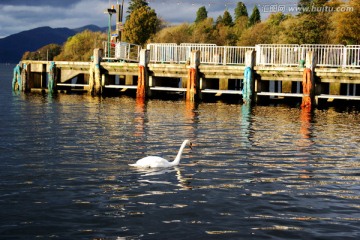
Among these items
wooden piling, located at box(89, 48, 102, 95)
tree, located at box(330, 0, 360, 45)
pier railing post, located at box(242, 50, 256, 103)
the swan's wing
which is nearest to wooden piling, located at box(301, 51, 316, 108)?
pier railing post, located at box(242, 50, 256, 103)

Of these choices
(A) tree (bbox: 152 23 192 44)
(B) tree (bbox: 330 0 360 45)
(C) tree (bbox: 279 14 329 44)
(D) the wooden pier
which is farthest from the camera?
(A) tree (bbox: 152 23 192 44)

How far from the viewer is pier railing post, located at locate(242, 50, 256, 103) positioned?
4212cm

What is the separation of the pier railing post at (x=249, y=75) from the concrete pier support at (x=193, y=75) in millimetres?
3895

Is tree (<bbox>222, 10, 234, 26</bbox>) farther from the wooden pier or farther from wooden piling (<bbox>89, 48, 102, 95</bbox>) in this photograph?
wooden piling (<bbox>89, 48, 102, 95</bbox>)

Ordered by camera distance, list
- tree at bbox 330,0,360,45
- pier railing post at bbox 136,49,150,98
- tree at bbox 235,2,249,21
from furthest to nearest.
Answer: tree at bbox 235,2,249,21 → tree at bbox 330,0,360,45 → pier railing post at bbox 136,49,150,98

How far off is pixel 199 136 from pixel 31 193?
1226 cm

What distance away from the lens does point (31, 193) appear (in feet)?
47.5

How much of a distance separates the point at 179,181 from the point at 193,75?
1122 inches

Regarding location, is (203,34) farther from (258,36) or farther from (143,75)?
(143,75)

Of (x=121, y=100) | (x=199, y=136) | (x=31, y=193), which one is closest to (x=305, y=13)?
(x=121, y=100)

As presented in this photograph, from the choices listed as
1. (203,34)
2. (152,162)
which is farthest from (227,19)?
(152,162)

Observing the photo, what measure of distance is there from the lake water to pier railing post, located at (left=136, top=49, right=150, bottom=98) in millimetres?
15779

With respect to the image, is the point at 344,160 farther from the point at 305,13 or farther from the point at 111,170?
the point at 305,13

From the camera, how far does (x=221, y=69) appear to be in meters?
44.3
